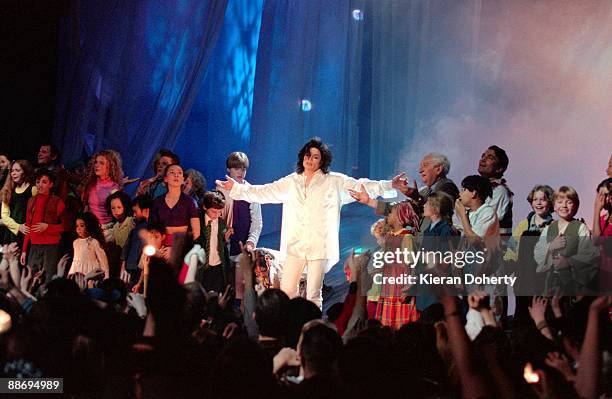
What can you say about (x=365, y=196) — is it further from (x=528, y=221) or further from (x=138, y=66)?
(x=138, y=66)

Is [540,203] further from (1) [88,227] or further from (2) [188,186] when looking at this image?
(1) [88,227]

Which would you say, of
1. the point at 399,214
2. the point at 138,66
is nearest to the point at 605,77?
the point at 399,214

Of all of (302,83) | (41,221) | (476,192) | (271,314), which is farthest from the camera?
(302,83)

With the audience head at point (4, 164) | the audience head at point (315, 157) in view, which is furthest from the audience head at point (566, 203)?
the audience head at point (4, 164)

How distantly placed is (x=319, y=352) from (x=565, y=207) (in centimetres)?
309

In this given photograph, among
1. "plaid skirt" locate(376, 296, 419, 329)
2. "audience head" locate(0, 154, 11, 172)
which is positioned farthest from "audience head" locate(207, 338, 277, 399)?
"audience head" locate(0, 154, 11, 172)

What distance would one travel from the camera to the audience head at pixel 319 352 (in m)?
3.25

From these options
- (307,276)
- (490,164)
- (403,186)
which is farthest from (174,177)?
(490,164)

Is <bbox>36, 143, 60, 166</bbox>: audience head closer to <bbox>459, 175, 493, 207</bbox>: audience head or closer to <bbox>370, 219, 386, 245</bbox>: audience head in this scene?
<bbox>370, 219, 386, 245</bbox>: audience head

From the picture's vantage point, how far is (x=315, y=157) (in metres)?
6.33

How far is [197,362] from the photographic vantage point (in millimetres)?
3152

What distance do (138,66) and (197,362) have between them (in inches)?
200

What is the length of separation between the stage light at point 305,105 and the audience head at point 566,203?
138 inches

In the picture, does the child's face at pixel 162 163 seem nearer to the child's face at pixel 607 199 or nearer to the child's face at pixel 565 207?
the child's face at pixel 565 207
